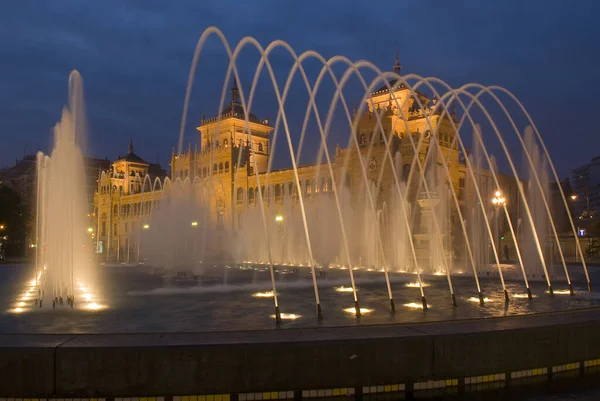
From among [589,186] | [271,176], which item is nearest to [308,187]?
[271,176]

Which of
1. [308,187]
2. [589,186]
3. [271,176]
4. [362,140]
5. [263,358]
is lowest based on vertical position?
[263,358]

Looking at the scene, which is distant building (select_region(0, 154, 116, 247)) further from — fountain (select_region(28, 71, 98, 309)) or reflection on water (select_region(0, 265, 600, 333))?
reflection on water (select_region(0, 265, 600, 333))

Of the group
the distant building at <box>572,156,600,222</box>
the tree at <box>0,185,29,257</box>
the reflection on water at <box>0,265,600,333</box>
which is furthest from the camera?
the distant building at <box>572,156,600,222</box>

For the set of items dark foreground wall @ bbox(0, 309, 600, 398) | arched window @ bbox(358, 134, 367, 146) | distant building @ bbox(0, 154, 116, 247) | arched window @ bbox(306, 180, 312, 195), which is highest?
distant building @ bbox(0, 154, 116, 247)

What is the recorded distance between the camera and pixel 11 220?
4659cm

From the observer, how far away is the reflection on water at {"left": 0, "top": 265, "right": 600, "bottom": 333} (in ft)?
28.4

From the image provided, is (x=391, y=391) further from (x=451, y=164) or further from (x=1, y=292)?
(x=451, y=164)

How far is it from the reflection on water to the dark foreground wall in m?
2.07

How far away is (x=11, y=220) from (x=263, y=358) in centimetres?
4748

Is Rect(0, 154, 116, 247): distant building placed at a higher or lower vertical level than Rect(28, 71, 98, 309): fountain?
higher

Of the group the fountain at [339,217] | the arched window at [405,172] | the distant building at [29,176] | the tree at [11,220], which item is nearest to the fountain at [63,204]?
the fountain at [339,217]

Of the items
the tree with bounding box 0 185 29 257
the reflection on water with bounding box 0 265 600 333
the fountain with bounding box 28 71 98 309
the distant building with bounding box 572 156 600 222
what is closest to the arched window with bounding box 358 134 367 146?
the tree with bounding box 0 185 29 257

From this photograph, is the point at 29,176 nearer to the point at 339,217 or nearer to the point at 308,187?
the point at 308,187

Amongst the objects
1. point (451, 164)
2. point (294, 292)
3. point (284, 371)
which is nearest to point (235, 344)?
point (284, 371)
